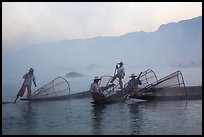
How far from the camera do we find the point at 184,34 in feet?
182

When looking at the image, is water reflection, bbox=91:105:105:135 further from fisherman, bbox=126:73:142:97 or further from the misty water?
fisherman, bbox=126:73:142:97

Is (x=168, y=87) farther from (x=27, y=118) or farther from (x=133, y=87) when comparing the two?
(x=27, y=118)

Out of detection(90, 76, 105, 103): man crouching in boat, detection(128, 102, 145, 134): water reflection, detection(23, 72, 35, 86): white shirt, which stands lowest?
detection(128, 102, 145, 134): water reflection

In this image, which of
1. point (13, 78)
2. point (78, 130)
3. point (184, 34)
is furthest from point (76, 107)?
point (184, 34)

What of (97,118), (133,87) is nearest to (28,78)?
(133,87)

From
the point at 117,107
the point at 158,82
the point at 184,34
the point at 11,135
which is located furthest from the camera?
the point at 184,34

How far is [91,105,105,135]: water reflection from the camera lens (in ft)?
Result: 30.2

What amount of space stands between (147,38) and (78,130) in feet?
165

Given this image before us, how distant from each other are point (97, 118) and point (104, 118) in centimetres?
23

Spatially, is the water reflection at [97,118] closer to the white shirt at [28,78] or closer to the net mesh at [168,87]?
the net mesh at [168,87]

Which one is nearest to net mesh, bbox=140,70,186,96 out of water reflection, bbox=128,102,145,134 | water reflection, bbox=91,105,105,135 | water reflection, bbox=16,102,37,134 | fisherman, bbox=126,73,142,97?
fisherman, bbox=126,73,142,97

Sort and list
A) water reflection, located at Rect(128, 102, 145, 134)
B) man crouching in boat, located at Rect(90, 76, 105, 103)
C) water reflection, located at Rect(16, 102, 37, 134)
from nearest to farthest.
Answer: water reflection, located at Rect(128, 102, 145, 134), water reflection, located at Rect(16, 102, 37, 134), man crouching in boat, located at Rect(90, 76, 105, 103)

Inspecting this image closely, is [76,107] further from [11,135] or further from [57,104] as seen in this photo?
[11,135]

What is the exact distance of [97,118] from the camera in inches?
432
